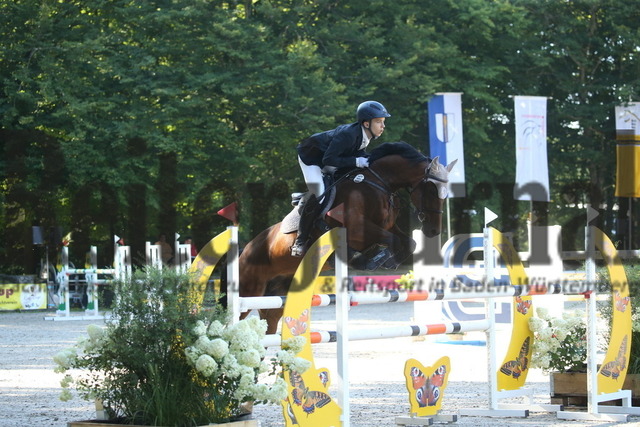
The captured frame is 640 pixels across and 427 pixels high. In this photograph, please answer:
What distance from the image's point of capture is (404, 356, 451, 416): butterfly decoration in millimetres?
6023

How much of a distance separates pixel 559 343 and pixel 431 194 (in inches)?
58.7

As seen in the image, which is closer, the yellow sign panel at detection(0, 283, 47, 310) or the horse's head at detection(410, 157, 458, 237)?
the horse's head at detection(410, 157, 458, 237)

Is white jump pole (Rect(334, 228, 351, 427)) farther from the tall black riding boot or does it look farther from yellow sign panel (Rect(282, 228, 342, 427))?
the tall black riding boot

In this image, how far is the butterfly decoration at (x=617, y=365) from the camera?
6.64 meters

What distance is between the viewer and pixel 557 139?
96.1ft

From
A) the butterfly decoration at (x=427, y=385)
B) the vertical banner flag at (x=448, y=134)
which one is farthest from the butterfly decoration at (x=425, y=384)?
the vertical banner flag at (x=448, y=134)

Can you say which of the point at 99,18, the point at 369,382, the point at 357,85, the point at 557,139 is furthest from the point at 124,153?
the point at 369,382

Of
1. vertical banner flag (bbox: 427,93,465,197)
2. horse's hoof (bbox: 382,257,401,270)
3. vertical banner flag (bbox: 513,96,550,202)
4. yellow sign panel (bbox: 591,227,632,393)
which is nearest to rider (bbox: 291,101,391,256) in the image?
horse's hoof (bbox: 382,257,401,270)

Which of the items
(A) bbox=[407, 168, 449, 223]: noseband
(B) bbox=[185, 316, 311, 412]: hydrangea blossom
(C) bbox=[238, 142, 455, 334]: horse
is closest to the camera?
(B) bbox=[185, 316, 311, 412]: hydrangea blossom

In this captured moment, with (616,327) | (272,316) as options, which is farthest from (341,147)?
(616,327)

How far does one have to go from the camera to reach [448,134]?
70.0ft

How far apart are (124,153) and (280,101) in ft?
14.2

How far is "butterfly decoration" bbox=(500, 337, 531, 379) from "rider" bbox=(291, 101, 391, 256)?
1660 millimetres

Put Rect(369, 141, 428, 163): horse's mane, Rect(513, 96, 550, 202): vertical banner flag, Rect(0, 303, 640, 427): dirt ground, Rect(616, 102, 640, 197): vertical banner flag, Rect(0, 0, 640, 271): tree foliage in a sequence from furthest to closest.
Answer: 1. Rect(616, 102, 640, 197): vertical banner flag
2. Rect(513, 96, 550, 202): vertical banner flag
3. Rect(0, 0, 640, 271): tree foliage
4. Rect(369, 141, 428, 163): horse's mane
5. Rect(0, 303, 640, 427): dirt ground
